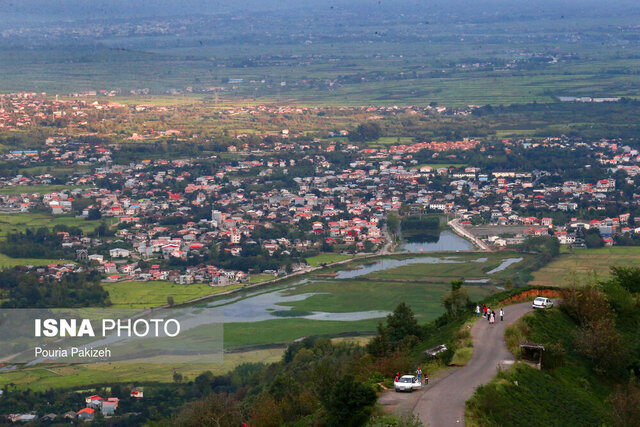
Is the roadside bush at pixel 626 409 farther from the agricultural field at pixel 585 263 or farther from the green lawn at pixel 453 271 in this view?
the green lawn at pixel 453 271

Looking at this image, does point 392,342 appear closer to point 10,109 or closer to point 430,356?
point 430,356

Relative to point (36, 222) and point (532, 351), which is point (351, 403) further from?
point (36, 222)

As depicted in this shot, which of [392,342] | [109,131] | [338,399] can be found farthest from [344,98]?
[338,399]

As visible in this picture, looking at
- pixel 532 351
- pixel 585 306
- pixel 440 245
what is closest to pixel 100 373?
pixel 585 306

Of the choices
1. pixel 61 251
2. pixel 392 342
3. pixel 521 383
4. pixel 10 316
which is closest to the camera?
pixel 521 383

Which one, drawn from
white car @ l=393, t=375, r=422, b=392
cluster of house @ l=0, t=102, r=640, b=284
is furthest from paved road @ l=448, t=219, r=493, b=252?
white car @ l=393, t=375, r=422, b=392
